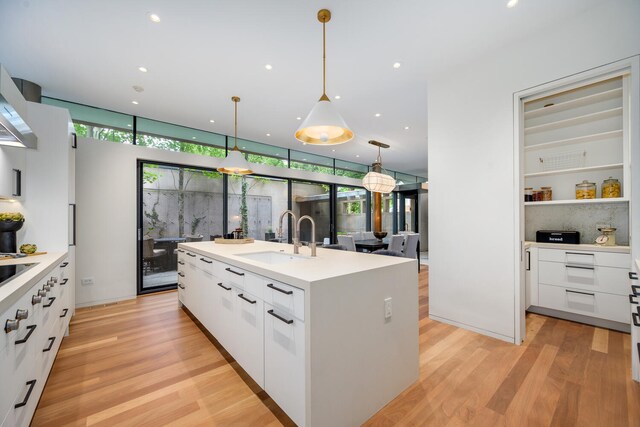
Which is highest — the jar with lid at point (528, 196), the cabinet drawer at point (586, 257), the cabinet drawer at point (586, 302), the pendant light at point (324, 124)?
the pendant light at point (324, 124)

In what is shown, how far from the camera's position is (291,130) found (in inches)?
202

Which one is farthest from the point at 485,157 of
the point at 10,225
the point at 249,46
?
the point at 10,225

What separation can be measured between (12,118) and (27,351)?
70.5 inches

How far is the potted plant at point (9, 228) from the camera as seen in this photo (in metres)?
Result: 2.41

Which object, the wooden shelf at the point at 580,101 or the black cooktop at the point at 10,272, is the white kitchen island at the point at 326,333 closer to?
the black cooktop at the point at 10,272

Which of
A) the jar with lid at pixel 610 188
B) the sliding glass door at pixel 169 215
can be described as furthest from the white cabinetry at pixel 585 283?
the sliding glass door at pixel 169 215

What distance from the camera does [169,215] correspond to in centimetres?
473

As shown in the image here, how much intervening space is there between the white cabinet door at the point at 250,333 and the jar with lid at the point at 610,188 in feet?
11.8

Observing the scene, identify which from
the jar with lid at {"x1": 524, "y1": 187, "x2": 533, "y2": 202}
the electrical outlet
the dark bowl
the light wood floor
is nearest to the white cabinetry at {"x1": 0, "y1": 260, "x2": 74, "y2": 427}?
the light wood floor

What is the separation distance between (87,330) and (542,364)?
4.47m

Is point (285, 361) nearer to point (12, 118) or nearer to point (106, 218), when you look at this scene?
point (12, 118)

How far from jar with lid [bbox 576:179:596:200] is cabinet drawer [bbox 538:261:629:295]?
0.75 metres

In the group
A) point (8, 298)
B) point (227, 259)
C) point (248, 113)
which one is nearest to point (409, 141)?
point (248, 113)

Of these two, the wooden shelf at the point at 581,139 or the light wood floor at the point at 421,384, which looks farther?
the wooden shelf at the point at 581,139
